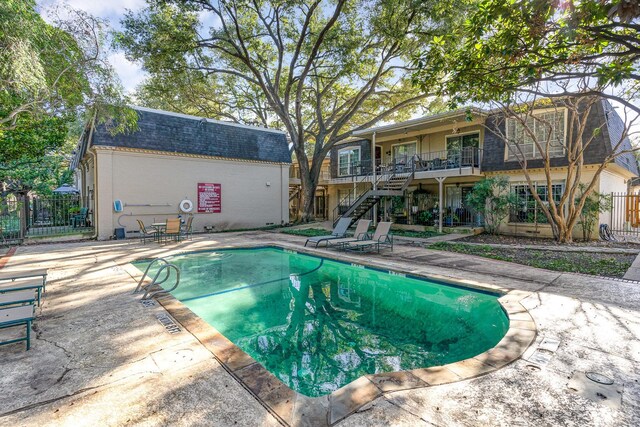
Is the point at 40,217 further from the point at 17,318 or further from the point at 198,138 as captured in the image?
the point at 17,318

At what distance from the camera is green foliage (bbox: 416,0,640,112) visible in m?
4.17

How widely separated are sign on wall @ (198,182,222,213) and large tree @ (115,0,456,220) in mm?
4892

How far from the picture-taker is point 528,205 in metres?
13.4


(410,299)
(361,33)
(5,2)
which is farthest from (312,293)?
(361,33)

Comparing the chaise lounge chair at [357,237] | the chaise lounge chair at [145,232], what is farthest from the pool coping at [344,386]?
the chaise lounge chair at [145,232]

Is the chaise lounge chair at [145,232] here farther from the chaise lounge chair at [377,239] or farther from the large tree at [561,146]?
the large tree at [561,146]

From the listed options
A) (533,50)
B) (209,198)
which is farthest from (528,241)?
(209,198)

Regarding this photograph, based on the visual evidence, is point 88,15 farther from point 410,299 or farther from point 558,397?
point 558,397

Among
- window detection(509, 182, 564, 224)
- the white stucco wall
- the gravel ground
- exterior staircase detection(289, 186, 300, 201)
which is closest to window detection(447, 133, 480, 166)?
window detection(509, 182, 564, 224)

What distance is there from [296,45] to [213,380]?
17.3m

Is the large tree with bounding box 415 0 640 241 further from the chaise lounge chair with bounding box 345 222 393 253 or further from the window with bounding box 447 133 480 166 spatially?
the window with bounding box 447 133 480 166

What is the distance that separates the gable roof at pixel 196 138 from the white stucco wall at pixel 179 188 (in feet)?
1.25

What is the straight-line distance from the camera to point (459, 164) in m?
Answer: 14.0

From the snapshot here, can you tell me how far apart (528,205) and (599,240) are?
2.69m
